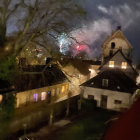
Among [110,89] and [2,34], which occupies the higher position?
[2,34]

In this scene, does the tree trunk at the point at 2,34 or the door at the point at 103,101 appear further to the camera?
the door at the point at 103,101

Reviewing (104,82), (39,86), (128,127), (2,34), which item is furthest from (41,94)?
(128,127)

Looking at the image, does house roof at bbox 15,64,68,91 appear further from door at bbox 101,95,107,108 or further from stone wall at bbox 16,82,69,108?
door at bbox 101,95,107,108

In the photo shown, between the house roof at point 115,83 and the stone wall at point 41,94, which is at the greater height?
the house roof at point 115,83

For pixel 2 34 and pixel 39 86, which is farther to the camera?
pixel 39 86

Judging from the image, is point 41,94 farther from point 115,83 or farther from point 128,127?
point 128,127

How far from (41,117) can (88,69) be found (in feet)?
82.4

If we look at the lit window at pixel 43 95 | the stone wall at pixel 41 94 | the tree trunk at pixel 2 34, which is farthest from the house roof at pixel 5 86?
the lit window at pixel 43 95

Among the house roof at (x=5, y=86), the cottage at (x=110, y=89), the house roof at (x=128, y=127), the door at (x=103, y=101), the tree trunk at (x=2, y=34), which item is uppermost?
the tree trunk at (x=2, y=34)

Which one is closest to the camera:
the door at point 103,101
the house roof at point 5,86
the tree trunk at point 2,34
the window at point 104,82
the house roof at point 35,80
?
the tree trunk at point 2,34

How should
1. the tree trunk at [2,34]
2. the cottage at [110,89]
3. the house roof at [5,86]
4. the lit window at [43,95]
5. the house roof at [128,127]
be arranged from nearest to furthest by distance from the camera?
the house roof at [128,127]
the tree trunk at [2,34]
the house roof at [5,86]
the cottage at [110,89]
the lit window at [43,95]

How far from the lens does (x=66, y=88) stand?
1215 inches

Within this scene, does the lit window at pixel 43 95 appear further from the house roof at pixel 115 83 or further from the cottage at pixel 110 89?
the house roof at pixel 115 83

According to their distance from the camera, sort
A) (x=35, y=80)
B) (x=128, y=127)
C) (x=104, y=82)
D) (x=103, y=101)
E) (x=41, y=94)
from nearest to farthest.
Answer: (x=128, y=127)
(x=35, y=80)
(x=41, y=94)
(x=103, y=101)
(x=104, y=82)
